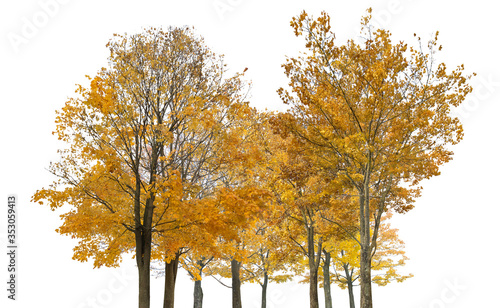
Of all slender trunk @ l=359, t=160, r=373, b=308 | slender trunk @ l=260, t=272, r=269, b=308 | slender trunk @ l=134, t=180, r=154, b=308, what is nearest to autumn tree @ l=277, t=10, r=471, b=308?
slender trunk @ l=359, t=160, r=373, b=308

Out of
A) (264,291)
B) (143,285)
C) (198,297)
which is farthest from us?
(264,291)

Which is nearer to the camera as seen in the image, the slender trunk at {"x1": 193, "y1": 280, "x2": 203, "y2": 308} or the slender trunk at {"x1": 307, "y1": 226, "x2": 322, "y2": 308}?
the slender trunk at {"x1": 307, "y1": 226, "x2": 322, "y2": 308}

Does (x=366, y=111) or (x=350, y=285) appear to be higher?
(x=366, y=111)

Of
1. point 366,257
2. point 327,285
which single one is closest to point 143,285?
point 366,257

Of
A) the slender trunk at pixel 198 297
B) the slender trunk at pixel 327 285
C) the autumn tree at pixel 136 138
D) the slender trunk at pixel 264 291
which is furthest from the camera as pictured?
the slender trunk at pixel 264 291

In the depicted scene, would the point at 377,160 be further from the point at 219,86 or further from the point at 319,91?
the point at 219,86

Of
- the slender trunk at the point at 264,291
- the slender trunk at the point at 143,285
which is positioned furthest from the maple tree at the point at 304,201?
the slender trunk at the point at 143,285

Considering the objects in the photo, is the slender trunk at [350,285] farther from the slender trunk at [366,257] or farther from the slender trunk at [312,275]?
the slender trunk at [366,257]

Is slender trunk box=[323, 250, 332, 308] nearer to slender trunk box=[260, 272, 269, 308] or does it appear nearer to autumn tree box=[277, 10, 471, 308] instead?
slender trunk box=[260, 272, 269, 308]

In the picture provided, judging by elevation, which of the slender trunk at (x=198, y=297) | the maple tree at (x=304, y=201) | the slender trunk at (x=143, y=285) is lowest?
the slender trunk at (x=198, y=297)

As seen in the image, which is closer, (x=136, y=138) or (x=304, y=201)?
(x=136, y=138)

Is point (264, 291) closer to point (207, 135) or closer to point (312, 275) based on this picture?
point (312, 275)

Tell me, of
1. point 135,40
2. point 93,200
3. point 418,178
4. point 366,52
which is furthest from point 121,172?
point 418,178

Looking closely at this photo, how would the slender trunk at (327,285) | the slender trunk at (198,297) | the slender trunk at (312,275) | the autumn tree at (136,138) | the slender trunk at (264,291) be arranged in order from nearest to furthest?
the autumn tree at (136,138) < the slender trunk at (312,275) < the slender trunk at (327,285) < the slender trunk at (198,297) < the slender trunk at (264,291)
